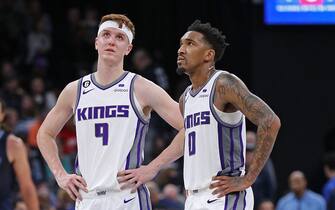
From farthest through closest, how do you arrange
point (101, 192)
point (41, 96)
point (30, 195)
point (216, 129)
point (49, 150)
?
point (41, 96), point (30, 195), point (49, 150), point (101, 192), point (216, 129)

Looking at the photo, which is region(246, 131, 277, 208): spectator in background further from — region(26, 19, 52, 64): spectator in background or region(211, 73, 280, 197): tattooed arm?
region(211, 73, 280, 197): tattooed arm

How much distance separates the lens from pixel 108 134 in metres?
7.89

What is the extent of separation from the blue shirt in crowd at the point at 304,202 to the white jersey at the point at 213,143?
589 cm

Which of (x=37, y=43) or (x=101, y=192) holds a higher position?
(x=37, y=43)

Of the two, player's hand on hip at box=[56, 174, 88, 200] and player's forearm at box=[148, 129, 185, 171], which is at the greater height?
player's forearm at box=[148, 129, 185, 171]

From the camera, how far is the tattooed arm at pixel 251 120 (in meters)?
7.17

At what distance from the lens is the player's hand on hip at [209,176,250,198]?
727 cm

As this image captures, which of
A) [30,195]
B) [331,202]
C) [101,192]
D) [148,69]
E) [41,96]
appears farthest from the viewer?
[41,96]

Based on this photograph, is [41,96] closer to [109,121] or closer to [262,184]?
[262,184]

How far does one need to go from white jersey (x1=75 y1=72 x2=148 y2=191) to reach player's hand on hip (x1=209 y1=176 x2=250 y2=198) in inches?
33.8

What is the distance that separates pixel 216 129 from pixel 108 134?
0.92 metres

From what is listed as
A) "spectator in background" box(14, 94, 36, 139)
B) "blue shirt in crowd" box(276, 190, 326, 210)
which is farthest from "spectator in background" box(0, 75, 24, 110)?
"blue shirt in crowd" box(276, 190, 326, 210)

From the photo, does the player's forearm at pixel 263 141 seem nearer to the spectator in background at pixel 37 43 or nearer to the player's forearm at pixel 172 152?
the player's forearm at pixel 172 152

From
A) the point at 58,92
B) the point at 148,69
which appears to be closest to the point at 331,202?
the point at 148,69
